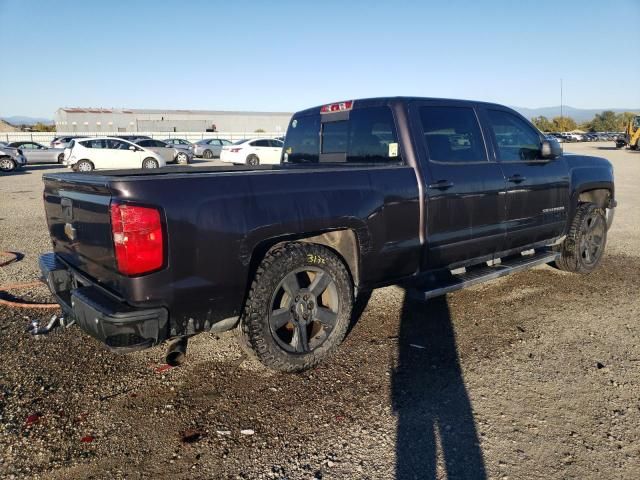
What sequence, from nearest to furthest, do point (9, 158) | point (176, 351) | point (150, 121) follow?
1. point (176, 351)
2. point (9, 158)
3. point (150, 121)

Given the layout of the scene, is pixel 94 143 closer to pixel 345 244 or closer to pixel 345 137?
pixel 345 137

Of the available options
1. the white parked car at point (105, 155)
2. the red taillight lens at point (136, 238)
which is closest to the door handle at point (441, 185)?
the red taillight lens at point (136, 238)

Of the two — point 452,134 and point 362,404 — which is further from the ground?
point 452,134

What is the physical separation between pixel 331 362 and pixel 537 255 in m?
2.82

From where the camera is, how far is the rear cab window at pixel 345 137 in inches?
169

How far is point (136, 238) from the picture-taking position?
2.80m

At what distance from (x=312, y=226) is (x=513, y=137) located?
2.75 metres

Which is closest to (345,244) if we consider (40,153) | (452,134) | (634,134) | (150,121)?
(452,134)

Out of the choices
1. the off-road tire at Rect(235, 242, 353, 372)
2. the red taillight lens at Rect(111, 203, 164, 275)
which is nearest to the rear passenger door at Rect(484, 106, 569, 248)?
the off-road tire at Rect(235, 242, 353, 372)

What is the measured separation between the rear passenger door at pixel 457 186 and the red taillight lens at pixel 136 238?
2189 mm

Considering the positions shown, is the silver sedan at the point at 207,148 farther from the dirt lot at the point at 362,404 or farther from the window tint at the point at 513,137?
the window tint at the point at 513,137

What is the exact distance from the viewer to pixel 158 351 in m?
4.09

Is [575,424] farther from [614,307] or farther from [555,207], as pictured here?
[555,207]

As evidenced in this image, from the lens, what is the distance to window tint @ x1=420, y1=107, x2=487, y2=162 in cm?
430
